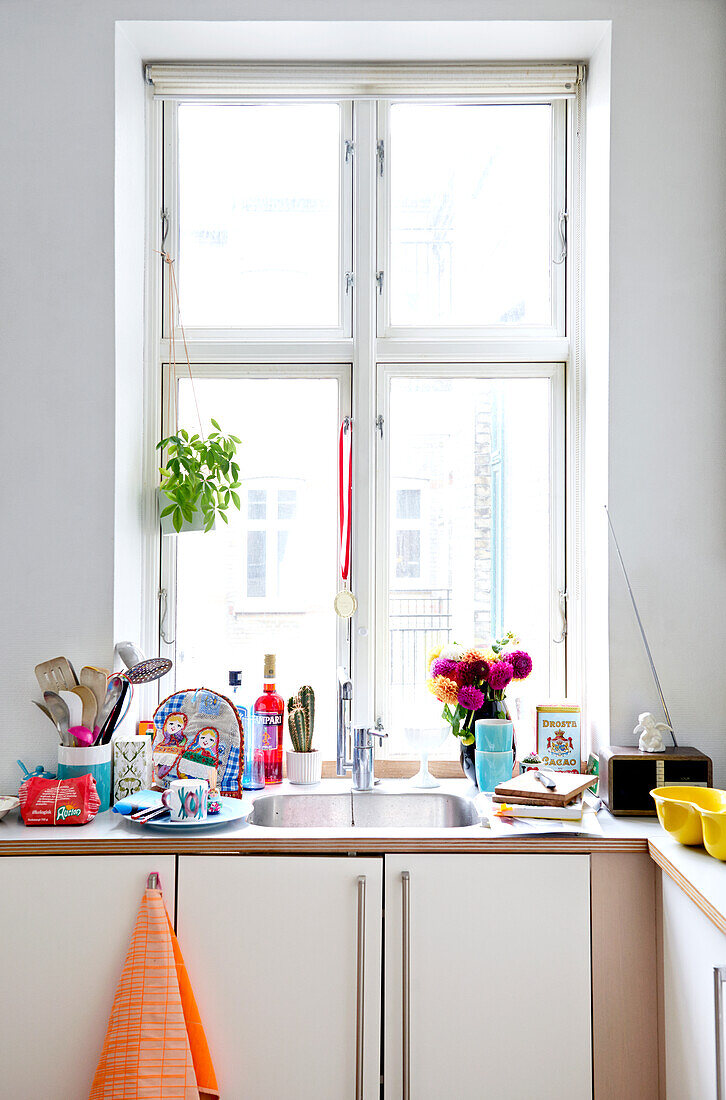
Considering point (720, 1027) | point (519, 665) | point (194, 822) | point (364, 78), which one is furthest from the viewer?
point (364, 78)

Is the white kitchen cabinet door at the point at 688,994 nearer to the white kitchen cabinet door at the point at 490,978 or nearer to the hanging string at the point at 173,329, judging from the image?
the white kitchen cabinet door at the point at 490,978

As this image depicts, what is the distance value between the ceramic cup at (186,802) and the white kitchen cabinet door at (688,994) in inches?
36.9

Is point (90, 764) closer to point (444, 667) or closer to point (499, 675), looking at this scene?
point (444, 667)

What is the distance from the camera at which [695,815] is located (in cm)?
159

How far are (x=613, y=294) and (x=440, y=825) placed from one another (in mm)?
1349

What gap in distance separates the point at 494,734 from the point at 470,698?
10 cm

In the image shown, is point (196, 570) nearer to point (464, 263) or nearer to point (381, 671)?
point (381, 671)

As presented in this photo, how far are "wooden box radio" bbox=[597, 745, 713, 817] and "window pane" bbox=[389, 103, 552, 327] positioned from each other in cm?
116

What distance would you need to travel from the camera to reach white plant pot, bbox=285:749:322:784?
81.4 inches

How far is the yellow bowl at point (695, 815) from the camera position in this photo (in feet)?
4.98

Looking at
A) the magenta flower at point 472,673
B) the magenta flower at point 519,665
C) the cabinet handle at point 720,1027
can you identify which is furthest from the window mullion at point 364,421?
the cabinet handle at point 720,1027

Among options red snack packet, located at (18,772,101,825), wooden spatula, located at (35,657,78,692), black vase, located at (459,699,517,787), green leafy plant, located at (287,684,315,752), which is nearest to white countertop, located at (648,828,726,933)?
black vase, located at (459,699,517,787)

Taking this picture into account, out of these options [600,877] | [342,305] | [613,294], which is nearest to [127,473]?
[342,305]

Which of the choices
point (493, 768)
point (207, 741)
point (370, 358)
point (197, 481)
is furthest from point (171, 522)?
point (493, 768)
